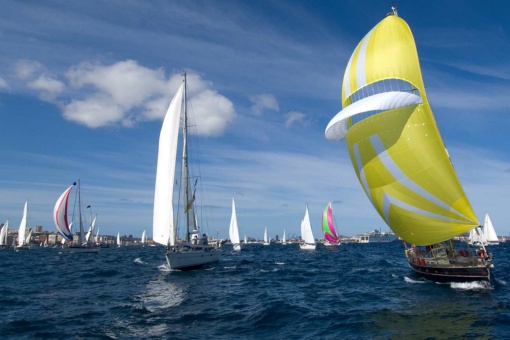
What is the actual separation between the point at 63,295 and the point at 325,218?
2760 inches

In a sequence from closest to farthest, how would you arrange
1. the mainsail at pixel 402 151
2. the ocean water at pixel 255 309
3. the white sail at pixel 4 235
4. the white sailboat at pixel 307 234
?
the ocean water at pixel 255 309, the mainsail at pixel 402 151, the white sailboat at pixel 307 234, the white sail at pixel 4 235

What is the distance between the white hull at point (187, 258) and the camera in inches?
1297

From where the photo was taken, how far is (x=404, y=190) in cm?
1914

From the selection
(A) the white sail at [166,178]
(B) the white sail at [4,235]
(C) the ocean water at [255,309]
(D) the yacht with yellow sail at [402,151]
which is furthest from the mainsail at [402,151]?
(B) the white sail at [4,235]

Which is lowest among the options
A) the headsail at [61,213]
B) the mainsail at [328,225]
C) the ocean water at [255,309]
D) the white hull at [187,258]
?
the ocean water at [255,309]

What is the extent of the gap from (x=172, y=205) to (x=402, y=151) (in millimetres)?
20819

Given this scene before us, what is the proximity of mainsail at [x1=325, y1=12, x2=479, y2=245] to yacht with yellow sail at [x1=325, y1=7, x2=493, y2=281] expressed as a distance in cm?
4

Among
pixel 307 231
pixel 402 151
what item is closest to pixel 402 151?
pixel 402 151

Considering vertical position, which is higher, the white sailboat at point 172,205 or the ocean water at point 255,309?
the white sailboat at point 172,205

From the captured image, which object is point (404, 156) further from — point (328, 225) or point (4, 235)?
point (4, 235)

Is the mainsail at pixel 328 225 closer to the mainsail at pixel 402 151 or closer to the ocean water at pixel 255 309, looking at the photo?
the ocean water at pixel 255 309

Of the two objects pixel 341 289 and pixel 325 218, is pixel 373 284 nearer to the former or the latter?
pixel 341 289

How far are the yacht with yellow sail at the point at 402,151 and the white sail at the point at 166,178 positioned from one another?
16.7m

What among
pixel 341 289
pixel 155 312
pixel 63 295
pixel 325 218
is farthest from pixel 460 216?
pixel 325 218
